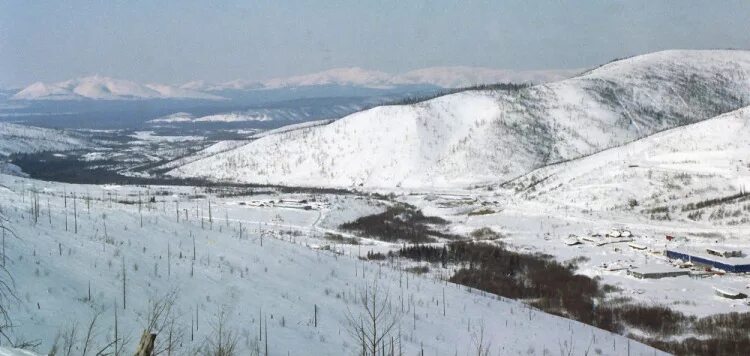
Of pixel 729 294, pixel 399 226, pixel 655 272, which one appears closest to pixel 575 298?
pixel 729 294

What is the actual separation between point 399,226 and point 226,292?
46.6m

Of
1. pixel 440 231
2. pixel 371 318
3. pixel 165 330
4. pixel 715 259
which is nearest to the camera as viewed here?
pixel 165 330

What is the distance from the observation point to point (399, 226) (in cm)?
5894

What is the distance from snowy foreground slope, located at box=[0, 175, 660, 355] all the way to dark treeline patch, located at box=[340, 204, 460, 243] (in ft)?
107

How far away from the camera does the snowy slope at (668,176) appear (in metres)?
62.3

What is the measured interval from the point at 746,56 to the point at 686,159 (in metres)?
112

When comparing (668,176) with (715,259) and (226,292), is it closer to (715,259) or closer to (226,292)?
(715,259)

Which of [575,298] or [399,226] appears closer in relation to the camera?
[575,298]

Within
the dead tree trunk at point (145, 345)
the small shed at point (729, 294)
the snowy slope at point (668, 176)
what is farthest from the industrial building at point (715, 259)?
the dead tree trunk at point (145, 345)

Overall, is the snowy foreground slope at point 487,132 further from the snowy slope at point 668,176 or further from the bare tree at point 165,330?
the bare tree at point 165,330

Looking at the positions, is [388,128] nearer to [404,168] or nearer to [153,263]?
[404,168]

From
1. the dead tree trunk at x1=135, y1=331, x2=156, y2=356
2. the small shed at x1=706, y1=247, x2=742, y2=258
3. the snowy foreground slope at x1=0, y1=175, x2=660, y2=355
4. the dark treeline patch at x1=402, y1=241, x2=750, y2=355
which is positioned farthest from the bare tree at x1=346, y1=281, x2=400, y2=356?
the small shed at x1=706, y1=247, x2=742, y2=258

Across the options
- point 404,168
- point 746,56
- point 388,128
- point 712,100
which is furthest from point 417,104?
point 746,56

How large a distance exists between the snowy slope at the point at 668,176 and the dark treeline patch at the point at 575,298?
85.6 feet
